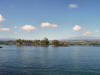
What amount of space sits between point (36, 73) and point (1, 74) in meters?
13.3

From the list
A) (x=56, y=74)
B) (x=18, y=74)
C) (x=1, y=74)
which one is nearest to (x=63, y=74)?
(x=56, y=74)

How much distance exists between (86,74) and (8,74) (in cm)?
3009

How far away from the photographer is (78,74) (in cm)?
4275

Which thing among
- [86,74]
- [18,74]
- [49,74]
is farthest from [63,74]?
[18,74]

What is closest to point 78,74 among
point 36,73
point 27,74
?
point 36,73

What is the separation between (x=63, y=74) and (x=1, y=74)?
23.7 m

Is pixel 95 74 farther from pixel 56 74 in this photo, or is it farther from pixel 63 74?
pixel 56 74

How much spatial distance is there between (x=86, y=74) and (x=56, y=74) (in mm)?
11739

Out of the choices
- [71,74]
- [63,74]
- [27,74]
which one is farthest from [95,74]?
[27,74]

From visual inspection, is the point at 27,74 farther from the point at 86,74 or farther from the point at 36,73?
the point at 86,74

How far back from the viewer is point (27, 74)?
4266 cm

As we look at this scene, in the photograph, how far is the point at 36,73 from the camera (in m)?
44.1

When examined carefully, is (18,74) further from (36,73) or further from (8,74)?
(36,73)

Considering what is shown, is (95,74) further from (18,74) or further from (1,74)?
(1,74)
